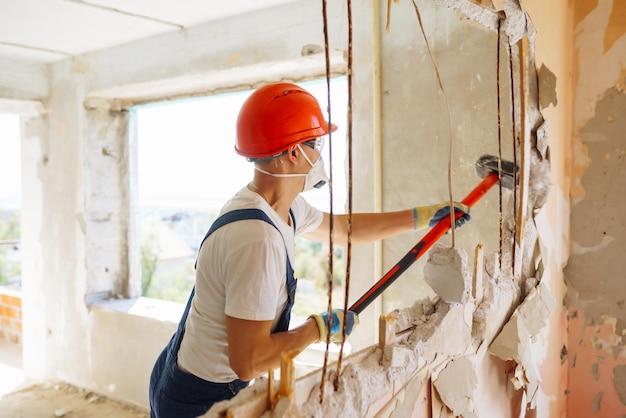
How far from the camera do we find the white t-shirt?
43.4 inches

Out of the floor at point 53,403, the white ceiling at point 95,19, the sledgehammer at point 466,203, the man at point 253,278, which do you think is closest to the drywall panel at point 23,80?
the white ceiling at point 95,19

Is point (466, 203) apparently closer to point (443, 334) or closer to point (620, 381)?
point (443, 334)

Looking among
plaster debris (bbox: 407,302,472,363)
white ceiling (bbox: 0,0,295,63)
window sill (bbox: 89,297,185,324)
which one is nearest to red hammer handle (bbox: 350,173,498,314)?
plaster debris (bbox: 407,302,472,363)

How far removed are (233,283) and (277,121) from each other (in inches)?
16.6

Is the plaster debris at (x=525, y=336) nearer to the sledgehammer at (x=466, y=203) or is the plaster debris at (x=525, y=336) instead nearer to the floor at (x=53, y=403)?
the sledgehammer at (x=466, y=203)

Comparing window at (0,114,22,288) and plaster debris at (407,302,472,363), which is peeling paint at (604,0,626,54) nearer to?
plaster debris at (407,302,472,363)

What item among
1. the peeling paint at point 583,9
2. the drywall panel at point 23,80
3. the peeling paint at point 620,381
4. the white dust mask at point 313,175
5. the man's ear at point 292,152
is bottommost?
the peeling paint at point 620,381

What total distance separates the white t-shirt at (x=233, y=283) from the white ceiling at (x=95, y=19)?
61.7 inches

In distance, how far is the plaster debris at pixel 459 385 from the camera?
1215 millimetres

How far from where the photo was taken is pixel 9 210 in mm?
14914

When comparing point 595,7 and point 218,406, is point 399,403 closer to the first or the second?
point 218,406

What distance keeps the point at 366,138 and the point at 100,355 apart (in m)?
2.50

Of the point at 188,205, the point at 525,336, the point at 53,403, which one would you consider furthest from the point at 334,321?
the point at 188,205

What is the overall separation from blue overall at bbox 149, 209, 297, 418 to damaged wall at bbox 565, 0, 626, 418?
135cm
